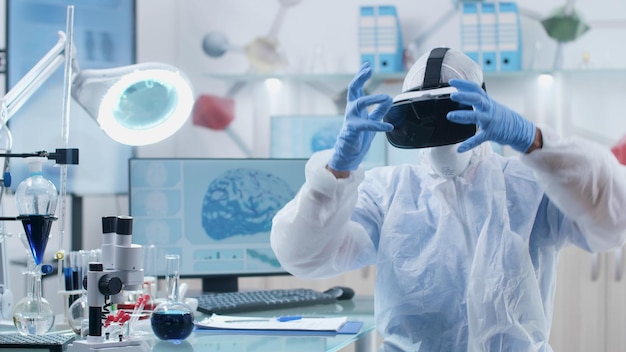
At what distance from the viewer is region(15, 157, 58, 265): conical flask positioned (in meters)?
1.66

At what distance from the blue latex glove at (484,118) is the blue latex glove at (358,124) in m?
0.14

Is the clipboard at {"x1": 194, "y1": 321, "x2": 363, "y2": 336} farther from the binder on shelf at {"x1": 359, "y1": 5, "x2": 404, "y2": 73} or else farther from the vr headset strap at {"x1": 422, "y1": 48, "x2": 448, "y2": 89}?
the binder on shelf at {"x1": 359, "y1": 5, "x2": 404, "y2": 73}

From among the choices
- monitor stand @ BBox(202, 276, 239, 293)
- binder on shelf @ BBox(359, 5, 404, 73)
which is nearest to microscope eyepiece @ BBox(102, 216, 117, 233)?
monitor stand @ BBox(202, 276, 239, 293)

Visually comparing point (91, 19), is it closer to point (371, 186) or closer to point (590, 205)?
point (371, 186)

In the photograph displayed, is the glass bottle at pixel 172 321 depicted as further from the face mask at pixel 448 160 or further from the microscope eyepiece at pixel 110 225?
the face mask at pixel 448 160

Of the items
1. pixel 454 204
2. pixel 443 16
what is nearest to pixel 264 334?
pixel 454 204

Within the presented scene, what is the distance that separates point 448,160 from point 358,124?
27 cm

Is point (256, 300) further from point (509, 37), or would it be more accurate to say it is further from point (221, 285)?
point (509, 37)

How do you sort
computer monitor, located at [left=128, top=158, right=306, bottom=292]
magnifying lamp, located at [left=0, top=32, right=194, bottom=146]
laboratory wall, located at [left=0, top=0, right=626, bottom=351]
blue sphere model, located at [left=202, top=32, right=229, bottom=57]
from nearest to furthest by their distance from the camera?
magnifying lamp, located at [left=0, top=32, right=194, bottom=146], computer monitor, located at [left=128, top=158, right=306, bottom=292], laboratory wall, located at [left=0, top=0, right=626, bottom=351], blue sphere model, located at [left=202, top=32, right=229, bottom=57]

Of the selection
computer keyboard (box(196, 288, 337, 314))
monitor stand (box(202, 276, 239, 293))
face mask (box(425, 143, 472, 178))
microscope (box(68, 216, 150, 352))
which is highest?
face mask (box(425, 143, 472, 178))

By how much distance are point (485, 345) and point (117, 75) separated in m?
0.97

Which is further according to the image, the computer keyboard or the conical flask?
the computer keyboard

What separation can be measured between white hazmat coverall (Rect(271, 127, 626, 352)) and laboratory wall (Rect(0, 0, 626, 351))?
1699 millimetres

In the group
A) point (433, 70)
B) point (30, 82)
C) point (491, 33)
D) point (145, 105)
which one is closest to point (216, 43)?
point (491, 33)
